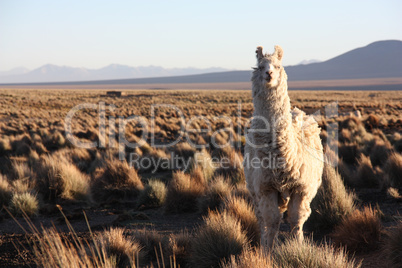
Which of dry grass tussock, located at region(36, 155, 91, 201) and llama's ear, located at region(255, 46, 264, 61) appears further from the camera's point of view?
dry grass tussock, located at region(36, 155, 91, 201)

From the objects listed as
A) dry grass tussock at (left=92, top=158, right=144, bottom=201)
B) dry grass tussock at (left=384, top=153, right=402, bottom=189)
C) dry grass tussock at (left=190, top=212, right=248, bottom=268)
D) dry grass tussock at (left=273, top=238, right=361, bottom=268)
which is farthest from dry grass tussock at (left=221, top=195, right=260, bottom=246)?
dry grass tussock at (left=384, top=153, right=402, bottom=189)

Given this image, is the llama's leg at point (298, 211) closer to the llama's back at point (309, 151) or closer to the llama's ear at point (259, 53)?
the llama's back at point (309, 151)

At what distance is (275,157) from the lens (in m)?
4.18

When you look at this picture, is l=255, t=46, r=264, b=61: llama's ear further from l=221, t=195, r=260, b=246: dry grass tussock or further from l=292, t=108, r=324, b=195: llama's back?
l=221, t=195, r=260, b=246: dry grass tussock

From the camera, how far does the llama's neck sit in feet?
13.5

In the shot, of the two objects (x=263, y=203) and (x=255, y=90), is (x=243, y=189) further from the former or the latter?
(x=255, y=90)

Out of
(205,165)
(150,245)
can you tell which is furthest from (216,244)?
(205,165)

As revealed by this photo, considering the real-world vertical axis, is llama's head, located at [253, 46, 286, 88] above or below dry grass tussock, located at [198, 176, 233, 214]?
above

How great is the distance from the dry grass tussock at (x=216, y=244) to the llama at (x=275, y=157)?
0.59 m

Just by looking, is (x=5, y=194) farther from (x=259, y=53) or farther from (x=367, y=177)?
(x=367, y=177)

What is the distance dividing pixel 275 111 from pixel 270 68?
49cm

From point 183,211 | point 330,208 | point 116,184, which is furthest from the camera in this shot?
point 116,184

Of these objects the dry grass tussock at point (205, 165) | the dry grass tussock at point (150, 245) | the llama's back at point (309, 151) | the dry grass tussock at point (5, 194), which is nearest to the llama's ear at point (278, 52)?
the llama's back at point (309, 151)

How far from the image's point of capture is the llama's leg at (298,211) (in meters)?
4.47
